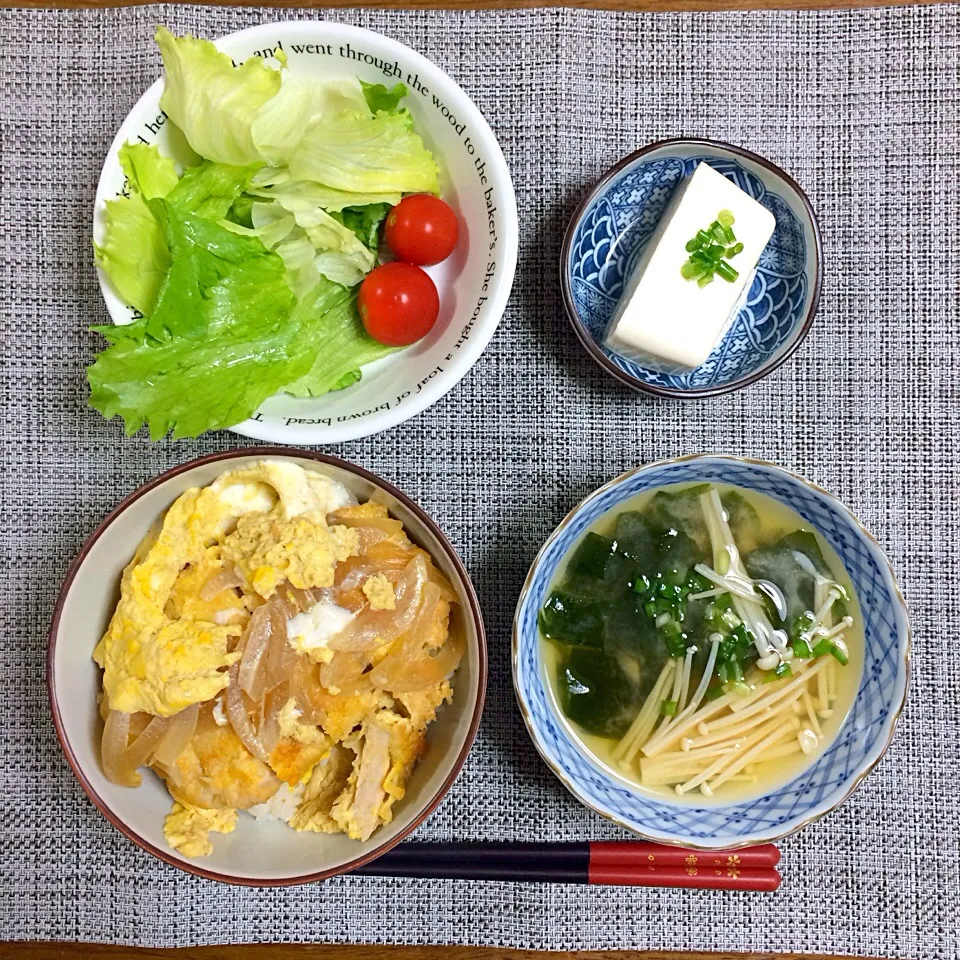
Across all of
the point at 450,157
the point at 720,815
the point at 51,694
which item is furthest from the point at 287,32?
the point at 720,815

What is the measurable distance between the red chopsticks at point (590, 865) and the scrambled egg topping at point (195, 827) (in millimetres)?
371

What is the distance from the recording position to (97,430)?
1968mm

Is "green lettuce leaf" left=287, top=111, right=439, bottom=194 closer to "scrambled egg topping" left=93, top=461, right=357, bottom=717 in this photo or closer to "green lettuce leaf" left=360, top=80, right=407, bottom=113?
"green lettuce leaf" left=360, top=80, right=407, bottom=113

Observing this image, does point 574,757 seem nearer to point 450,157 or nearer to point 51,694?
point 51,694

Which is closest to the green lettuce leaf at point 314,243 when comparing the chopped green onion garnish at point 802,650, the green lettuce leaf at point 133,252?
the green lettuce leaf at point 133,252

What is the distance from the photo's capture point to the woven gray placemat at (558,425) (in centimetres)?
194

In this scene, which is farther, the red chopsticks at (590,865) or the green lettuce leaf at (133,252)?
the red chopsticks at (590,865)

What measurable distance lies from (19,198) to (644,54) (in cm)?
162

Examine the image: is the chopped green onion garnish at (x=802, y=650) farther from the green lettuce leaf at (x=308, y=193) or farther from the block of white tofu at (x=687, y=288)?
the green lettuce leaf at (x=308, y=193)

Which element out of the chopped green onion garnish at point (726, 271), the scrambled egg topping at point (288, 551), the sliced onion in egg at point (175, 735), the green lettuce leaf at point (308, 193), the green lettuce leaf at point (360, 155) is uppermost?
the green lettuce leaf at point (360, 155)

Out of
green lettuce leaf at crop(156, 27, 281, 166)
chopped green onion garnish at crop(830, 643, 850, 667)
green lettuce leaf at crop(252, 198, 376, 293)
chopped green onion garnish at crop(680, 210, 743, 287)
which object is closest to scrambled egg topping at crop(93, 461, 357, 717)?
green lettuce leaf at crop(252, 198, 376, 293)

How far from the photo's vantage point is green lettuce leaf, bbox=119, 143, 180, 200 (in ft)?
5.59

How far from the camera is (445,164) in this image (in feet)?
6.04

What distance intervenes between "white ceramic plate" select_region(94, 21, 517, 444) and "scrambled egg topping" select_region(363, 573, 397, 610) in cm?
32
